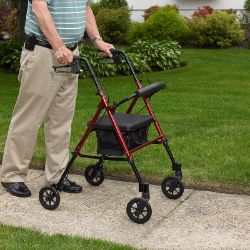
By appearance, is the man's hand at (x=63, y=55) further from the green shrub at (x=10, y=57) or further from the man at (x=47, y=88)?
the green shrub at (x=10, y=57)

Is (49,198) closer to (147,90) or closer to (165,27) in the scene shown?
(147,90)

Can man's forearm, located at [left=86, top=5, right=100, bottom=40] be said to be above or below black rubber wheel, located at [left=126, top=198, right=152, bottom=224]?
above

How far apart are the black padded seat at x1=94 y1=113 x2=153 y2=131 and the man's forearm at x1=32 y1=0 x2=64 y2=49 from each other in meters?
0.70

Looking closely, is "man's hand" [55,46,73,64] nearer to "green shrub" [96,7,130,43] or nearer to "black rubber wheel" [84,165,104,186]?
"black rubber wheel" [84,165,104,186]

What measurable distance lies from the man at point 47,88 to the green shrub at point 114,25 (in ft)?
55.8

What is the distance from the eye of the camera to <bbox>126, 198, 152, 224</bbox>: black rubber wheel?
4.74 metres

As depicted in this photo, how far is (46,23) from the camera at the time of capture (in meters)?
4.80

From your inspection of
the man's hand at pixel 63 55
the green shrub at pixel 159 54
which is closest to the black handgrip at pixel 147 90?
the man's hand at pixel 63 55

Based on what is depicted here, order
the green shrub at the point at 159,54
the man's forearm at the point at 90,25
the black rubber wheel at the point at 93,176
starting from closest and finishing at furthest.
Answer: the man's forearm at the point at 90,25, the black rubber wheel at the point at 93,176, the green shrub at the point at 159,54

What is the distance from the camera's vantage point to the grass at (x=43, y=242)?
431cm

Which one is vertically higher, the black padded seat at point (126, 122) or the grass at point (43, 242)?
the black padded seat at point (126, 122)

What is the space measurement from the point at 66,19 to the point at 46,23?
0.95 feet

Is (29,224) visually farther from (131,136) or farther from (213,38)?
(213,38)

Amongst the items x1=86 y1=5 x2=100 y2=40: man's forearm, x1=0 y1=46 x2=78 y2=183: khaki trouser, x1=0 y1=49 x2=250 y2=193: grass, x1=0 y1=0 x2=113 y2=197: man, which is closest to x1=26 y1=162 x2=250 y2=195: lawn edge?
x1=0 y1=49 x2=250 y2=193: grass
